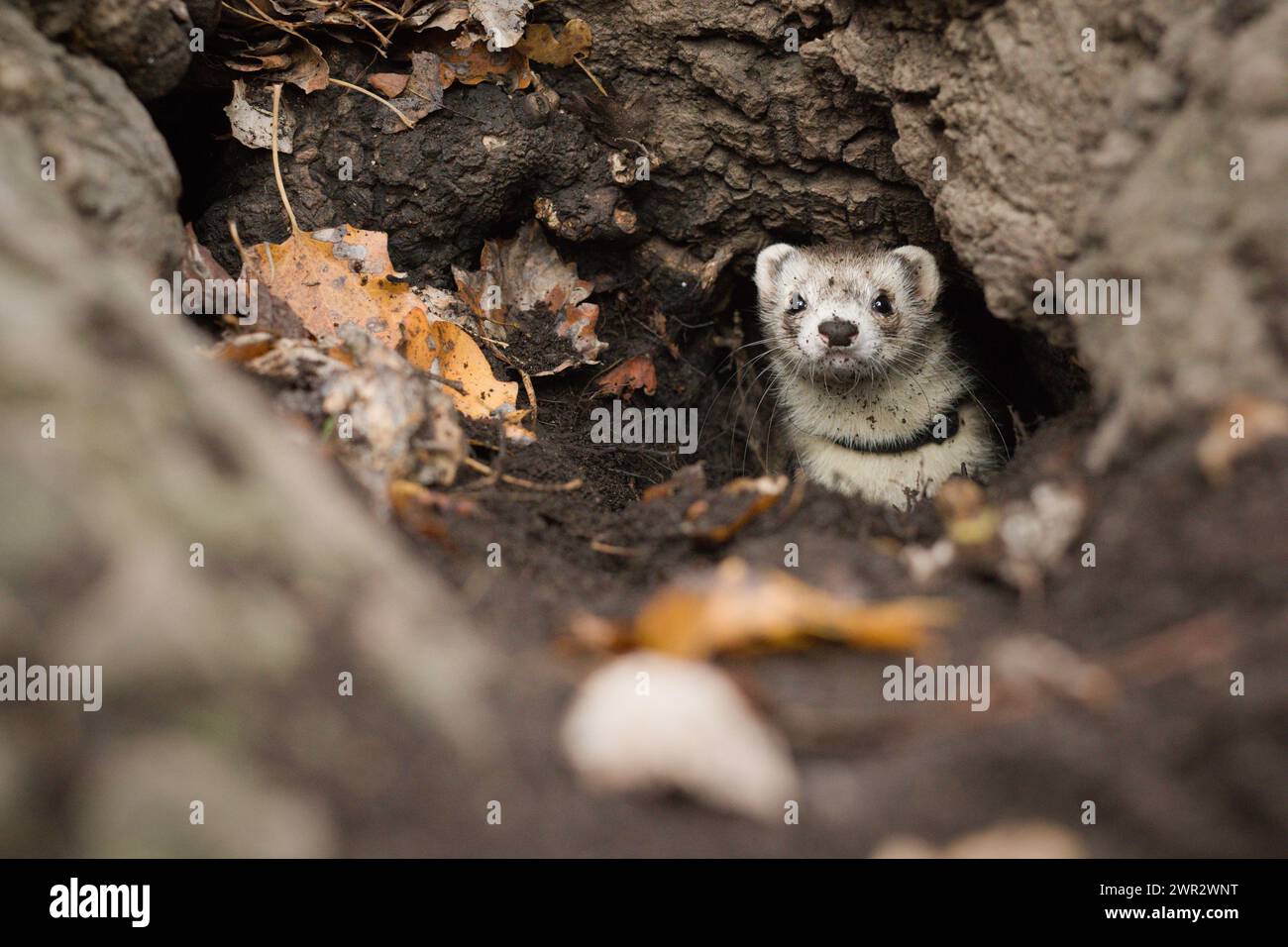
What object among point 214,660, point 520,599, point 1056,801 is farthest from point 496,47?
point 1056,801

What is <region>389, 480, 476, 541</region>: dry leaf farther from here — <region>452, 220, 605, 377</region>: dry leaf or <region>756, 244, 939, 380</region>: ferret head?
<region>756, 244, 939, 380</region>: ferret head

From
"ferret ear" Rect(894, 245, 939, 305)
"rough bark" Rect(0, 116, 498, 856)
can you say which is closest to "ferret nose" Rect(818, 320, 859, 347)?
"ferret ear" Rect(894, 245, 939, 305)

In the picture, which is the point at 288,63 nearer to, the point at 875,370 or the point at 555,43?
the point at 555,43

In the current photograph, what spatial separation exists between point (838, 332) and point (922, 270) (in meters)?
0.63

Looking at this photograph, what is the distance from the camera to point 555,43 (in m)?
4.27

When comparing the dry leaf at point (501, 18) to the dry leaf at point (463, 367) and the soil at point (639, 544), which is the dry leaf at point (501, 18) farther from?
the dry leaf at point (463, 367)

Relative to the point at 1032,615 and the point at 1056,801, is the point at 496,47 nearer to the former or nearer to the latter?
the point at 1032,615

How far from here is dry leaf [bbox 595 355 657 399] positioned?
5.01 m

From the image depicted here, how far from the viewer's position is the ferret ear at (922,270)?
500 cm

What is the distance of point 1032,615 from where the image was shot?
216 centimetres

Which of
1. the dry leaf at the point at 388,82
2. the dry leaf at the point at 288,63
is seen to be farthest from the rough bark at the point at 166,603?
the dry leaf at the point at 388,82

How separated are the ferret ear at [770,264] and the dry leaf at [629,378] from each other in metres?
0.71

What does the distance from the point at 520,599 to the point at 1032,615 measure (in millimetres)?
1111

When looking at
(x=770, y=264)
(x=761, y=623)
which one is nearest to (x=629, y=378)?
(x=770, y=264)
